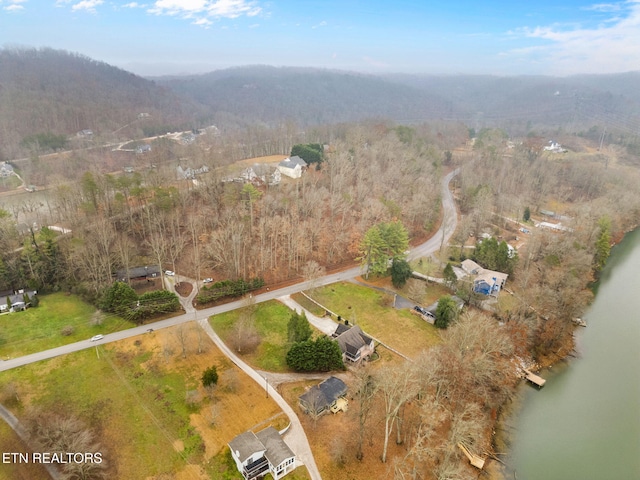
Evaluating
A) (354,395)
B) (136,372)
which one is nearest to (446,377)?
(354,395)

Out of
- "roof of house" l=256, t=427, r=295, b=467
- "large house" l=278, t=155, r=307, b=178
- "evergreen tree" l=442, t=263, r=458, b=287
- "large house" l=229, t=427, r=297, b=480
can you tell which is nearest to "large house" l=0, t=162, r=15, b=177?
"large house" l=278, t=155, r=307, b=178

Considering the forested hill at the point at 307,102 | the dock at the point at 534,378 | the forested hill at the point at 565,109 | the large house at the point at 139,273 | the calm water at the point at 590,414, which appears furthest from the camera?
the forested hill at the point at 307,102

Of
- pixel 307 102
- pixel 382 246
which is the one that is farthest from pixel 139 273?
pixel 307 102

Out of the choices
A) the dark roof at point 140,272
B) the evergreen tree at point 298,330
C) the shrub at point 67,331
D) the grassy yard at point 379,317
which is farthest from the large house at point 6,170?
the evergreen tree at point 298,330

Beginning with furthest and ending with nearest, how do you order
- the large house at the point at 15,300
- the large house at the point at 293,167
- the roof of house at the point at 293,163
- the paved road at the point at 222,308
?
the roof of house at the point at 293,163, the large house at the point at 293,167, the large house at the point at 15,300, the paved road at the point at 222,308

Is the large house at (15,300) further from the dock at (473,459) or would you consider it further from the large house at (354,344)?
the dock at (473,459)

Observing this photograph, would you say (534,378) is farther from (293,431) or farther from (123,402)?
(123,402)
